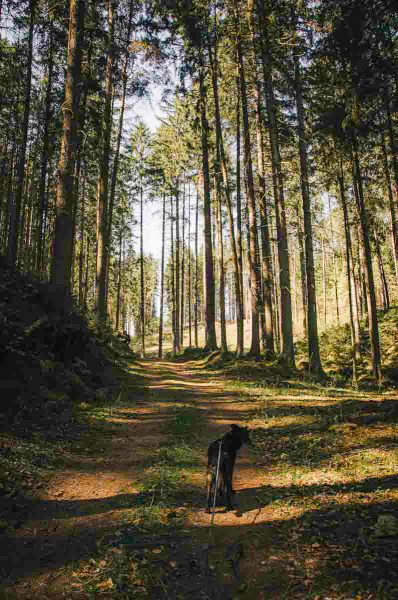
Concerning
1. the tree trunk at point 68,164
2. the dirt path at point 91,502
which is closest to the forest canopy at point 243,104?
the tree trunk at point 68,164

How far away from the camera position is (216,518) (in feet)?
Result: 14.1

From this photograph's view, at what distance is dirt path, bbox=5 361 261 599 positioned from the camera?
3398mm

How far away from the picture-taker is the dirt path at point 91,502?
3.40 metres

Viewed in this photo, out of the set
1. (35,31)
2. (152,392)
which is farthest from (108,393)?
(35,31)

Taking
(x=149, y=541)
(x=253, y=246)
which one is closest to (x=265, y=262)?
(x=253, y=246)

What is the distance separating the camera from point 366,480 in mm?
4723

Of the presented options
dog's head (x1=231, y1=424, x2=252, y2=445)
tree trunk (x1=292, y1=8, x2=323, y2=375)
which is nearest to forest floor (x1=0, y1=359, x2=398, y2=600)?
dog's head (x1=231, y1=424, x2=252, y2=445)

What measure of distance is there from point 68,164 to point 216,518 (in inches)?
372

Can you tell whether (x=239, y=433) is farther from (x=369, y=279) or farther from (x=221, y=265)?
(x=221, y=265)

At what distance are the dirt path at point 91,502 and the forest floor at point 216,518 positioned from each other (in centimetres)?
2

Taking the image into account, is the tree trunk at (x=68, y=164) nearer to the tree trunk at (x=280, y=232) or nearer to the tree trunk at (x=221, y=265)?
the tree trunk at (x=280, y=232)

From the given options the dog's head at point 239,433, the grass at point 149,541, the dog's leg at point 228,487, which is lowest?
the grass at point 149,541

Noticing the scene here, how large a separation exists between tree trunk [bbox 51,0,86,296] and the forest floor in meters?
4.62

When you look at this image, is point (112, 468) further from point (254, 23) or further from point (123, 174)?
point (123, 174)
